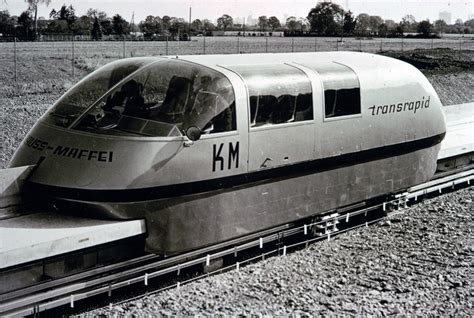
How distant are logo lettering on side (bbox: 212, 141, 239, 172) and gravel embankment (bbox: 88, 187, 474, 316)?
4.25 feet

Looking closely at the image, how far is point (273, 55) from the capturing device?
8.91 meters

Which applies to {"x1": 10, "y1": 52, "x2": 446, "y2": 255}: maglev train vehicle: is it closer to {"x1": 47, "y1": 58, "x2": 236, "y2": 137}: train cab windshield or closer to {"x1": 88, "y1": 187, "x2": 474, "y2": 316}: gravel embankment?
{"x1": 47, "y1": 58, "x2": 236, "y2": 137}: train cab windshield

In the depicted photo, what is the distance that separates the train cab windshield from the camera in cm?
688

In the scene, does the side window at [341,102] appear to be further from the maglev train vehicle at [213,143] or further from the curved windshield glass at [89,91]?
the curved windshield glass at [89,91]

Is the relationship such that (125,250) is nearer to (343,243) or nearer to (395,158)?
(343,243)

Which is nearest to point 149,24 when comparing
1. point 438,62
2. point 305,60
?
point 438,62

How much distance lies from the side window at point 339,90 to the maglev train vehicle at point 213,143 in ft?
0.05

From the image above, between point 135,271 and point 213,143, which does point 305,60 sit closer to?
point 213,143

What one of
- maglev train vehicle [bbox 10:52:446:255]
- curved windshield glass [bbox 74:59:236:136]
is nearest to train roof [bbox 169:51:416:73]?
maglev train vehicle [bbox 10:52:446:255]

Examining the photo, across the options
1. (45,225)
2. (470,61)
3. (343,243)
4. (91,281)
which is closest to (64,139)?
(45,225)

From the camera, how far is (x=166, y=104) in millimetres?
7160

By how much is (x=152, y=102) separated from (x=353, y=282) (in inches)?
124

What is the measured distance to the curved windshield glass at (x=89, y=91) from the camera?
7238 mm

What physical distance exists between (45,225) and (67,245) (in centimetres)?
48
